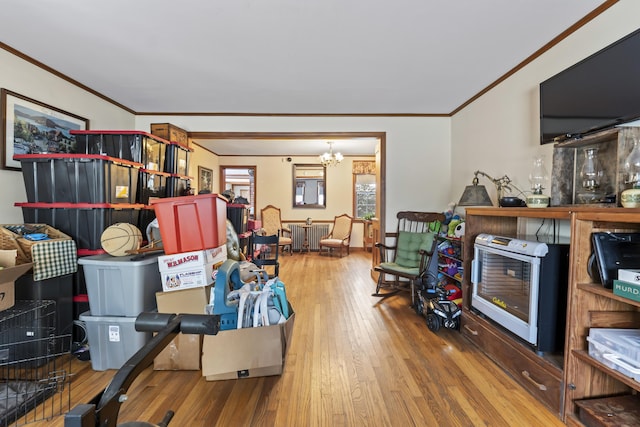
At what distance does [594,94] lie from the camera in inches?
72.3

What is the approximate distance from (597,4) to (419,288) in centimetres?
266

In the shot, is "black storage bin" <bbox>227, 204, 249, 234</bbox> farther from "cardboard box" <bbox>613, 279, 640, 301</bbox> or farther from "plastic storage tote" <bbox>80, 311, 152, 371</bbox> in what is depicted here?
"cardboard box" <bbox>613, 279, 640, 301</bbox>

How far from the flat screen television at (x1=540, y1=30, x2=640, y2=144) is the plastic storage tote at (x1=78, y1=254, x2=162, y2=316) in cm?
312

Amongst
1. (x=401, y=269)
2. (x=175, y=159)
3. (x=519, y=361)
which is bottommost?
(x=519, y=361)

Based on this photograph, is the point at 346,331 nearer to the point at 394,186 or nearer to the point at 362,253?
the point at 394,186

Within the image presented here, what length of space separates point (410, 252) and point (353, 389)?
7.21 feet

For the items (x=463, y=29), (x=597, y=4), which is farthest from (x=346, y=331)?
(x=597, y=4)

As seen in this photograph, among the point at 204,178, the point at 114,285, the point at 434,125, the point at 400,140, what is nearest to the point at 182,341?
the point at 114,285

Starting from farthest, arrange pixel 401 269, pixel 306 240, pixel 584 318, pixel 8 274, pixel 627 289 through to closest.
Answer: pixel 306 240
pixel 401 269
pixel 8 274
pixel 584 318
pixel 627 289

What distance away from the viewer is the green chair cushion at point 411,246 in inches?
145

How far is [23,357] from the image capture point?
2.02 metres

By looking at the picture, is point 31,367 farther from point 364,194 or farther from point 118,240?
point 364,194

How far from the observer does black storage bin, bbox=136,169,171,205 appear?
2.80 meters

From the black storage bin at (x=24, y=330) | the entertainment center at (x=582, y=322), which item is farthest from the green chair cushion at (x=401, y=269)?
the black storage bin at (x=24, y=330)
